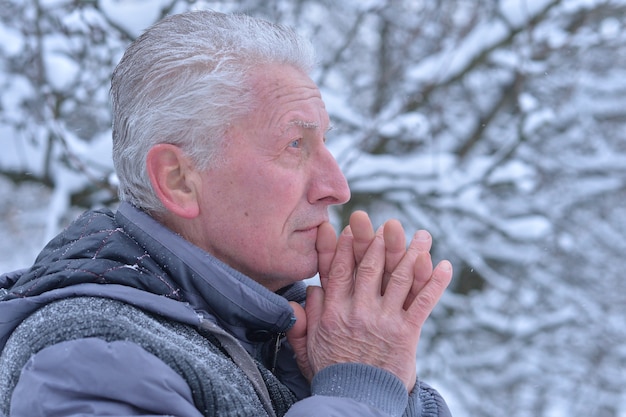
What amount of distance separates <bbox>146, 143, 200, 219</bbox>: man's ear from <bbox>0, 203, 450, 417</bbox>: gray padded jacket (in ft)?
0.21

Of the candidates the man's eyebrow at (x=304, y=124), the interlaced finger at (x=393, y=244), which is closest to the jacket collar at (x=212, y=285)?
the interlaced finger at (x=393, y=244)

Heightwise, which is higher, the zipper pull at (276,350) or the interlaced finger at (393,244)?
the interlaced finger at (393,244)

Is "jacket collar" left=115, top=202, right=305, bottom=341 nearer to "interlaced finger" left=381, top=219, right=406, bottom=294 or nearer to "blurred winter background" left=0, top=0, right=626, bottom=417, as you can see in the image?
"interlaced finger" left=381, top=219, right=406, bottom=294

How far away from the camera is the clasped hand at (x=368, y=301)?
53.2 inches

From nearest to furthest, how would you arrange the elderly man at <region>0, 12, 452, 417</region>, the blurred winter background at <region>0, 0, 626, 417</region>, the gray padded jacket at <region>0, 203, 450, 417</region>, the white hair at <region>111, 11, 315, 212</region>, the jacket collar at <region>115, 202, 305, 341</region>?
the gray padded jacket at <region>0, 203, 450, 417</region>, the elderly man at <region>0, 12, 452, 417</region>, the jacket collar at <region>115, 202, 305, 341</region>, the white hair at <region>111, 11, 315, 212</region>, the blurred winter background at <region>0, 0, 626, 417</region>

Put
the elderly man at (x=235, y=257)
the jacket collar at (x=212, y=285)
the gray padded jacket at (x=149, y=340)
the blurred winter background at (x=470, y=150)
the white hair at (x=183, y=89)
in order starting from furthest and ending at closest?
the blurred winter background at (x=470, y=150), the white hair at (x=183, y=89), the jacket collar at (x=212, y=285), the elderly man at (x=235, y=257), the gray padded jacket at (x=149, y=340)

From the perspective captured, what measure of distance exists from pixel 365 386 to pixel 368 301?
182 millimetres

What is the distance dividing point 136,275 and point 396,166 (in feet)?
14.8

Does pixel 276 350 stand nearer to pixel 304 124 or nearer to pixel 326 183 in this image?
pixel 326 183

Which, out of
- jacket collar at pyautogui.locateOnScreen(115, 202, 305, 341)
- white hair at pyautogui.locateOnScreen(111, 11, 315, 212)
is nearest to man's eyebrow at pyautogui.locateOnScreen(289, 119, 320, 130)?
white hair at pyautogui.locateOnScreen(111, 11, 315, 212)

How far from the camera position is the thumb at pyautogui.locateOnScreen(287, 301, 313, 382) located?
1.47m

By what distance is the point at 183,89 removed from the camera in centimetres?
145

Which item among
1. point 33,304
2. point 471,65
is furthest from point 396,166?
point 33,304

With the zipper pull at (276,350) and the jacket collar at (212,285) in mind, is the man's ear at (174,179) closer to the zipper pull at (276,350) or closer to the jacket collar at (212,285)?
the jacket collar at (212,285)
